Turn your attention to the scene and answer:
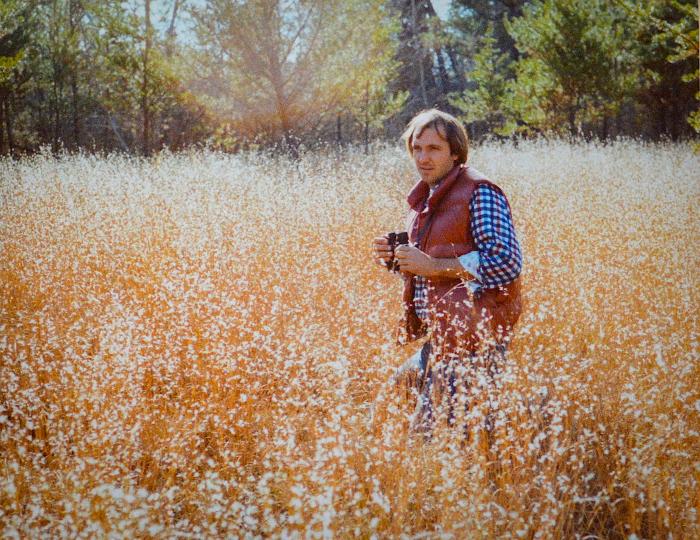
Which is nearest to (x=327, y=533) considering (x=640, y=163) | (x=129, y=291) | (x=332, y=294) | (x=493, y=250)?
(x=493, y=250)

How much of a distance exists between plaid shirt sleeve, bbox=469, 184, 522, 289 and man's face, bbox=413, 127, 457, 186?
0.81 feet

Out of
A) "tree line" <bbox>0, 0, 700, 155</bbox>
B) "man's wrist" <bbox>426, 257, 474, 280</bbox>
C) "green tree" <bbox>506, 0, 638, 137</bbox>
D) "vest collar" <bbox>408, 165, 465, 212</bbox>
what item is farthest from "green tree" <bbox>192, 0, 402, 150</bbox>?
"man's wrist" <bbox>426, 257, 474, 280</bbox>

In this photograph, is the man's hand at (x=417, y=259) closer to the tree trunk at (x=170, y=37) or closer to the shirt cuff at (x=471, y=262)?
the shirt cuff at (x=471, y=262)

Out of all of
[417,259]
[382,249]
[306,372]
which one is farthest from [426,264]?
[306,372]

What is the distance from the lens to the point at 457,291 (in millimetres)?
2391

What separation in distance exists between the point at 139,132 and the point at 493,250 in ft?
46.6

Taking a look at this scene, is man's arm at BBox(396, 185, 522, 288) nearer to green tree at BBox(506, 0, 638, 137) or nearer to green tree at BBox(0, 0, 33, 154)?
green tree at BBox(0, 0, 33, 154)

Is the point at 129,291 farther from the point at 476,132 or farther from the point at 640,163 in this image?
the point at 476,132

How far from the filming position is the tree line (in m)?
9.71

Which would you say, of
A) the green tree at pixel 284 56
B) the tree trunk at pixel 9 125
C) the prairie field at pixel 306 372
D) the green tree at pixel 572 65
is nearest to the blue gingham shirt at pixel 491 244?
the prairie field at pixel 306 372

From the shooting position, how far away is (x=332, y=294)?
339 cm

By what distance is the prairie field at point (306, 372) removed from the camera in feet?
5.49

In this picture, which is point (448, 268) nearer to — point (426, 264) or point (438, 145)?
point (426, 264)

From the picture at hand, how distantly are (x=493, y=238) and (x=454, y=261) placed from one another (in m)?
0.19
